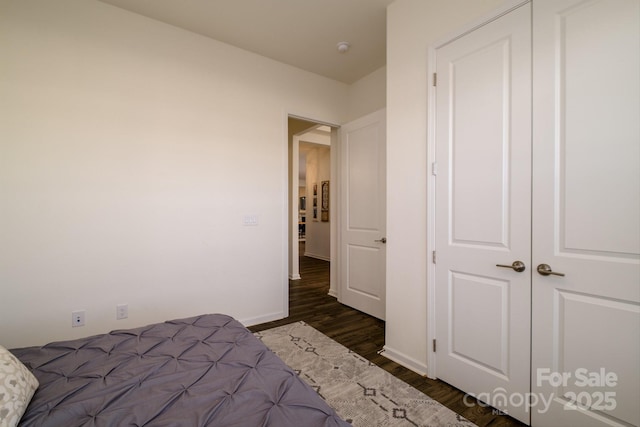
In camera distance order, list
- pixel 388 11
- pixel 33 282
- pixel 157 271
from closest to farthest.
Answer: pixel 33 282
pixel 388 11
pixel 157 271

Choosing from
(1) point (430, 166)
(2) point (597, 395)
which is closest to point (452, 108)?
(1) point (430, 166)

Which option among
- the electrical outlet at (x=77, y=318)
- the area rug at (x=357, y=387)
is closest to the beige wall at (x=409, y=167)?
the area rug at (x=357, y=387)

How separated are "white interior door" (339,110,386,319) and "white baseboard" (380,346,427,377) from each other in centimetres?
77

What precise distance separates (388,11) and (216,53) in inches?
68.6

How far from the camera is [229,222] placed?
9.68ft

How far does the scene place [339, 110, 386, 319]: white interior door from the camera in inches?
125

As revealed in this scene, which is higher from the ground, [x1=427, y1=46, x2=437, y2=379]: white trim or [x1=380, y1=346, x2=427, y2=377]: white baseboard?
[x1=427, y1=46, x2=437, y2=379]: white trim

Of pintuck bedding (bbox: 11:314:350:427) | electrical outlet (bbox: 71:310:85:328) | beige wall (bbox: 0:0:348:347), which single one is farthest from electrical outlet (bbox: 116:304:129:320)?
pintuck bedding (bbox: 11:314:350:427)

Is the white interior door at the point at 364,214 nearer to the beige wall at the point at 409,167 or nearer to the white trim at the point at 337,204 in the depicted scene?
the white trim at the point at 337,204

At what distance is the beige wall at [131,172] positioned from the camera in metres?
2.05

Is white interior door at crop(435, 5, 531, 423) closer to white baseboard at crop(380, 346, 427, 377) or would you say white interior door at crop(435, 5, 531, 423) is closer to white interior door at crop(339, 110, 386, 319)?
white baseboard at crop(380, 346, 427, 377)

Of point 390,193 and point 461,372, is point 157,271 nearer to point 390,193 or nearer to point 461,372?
point 390,193

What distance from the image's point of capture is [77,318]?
2.21 m

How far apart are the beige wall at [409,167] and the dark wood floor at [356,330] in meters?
0.16
